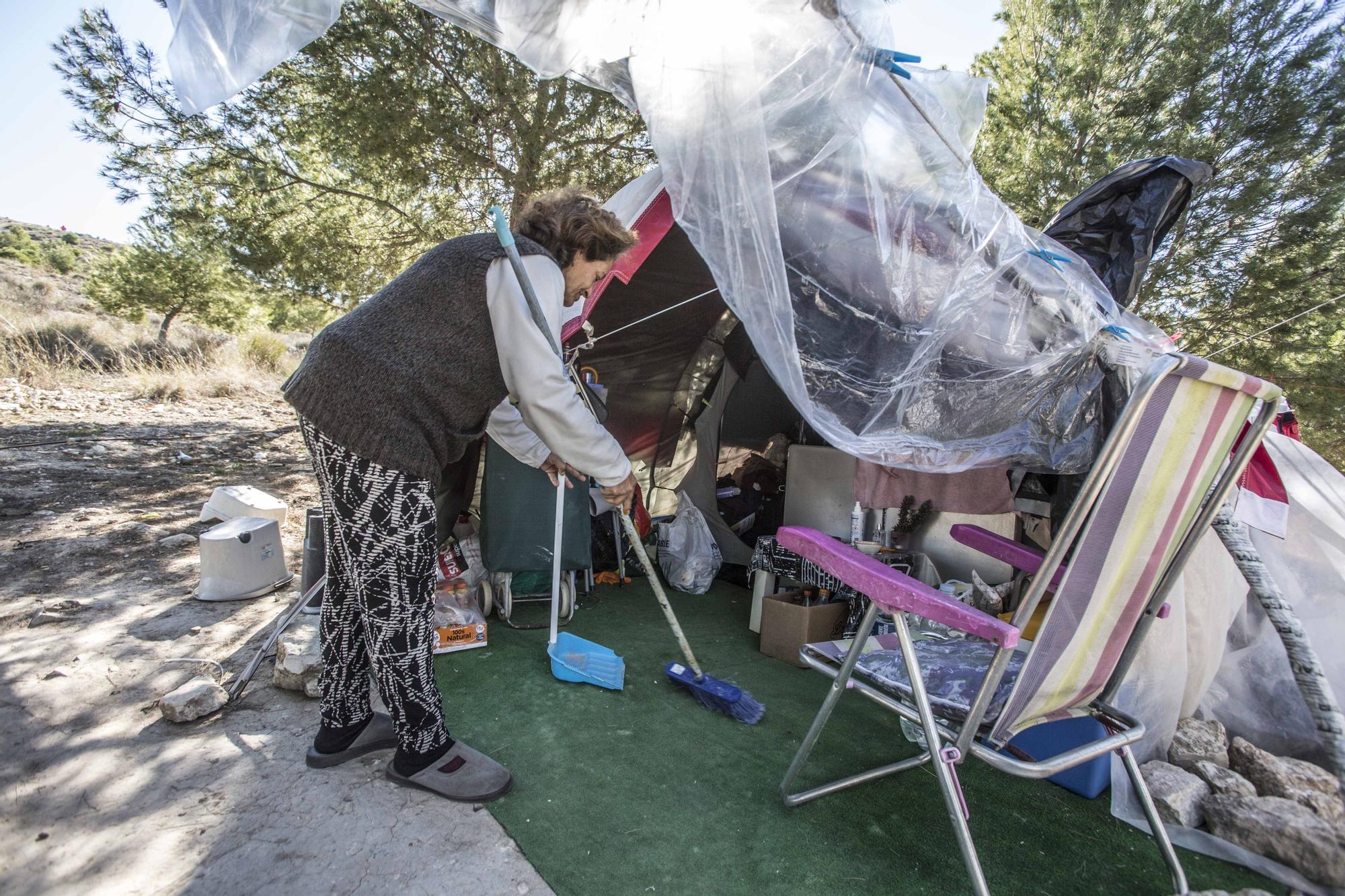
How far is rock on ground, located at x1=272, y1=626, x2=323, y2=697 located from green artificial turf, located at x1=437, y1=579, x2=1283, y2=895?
1.42 ft

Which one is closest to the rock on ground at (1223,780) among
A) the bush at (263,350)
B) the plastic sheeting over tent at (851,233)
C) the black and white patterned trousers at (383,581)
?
the plastic sheeting over tent at (851,233)

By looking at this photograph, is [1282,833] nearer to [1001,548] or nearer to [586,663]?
[1001,548]

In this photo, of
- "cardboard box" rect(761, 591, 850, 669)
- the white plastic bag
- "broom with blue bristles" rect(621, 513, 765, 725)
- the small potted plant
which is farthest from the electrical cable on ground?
the small potted plant

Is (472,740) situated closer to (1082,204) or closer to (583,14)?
(583,14)

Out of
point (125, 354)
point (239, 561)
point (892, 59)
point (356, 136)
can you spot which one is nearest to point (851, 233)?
point (892, 59)

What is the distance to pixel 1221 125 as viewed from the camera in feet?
A: 16.7

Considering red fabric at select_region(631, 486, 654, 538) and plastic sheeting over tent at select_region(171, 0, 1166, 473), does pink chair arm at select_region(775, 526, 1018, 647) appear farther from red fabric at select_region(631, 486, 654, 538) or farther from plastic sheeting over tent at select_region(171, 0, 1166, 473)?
red fabric at select_region(631, 486, 654, 538)

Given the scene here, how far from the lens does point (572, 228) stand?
1.76m

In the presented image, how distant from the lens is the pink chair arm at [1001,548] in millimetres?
1821

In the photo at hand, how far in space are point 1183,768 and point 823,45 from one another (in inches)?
97.6

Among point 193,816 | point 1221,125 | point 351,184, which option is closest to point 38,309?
point 351,184

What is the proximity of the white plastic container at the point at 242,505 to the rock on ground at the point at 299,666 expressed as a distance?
1445 mm

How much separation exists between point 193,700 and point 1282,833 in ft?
10.1

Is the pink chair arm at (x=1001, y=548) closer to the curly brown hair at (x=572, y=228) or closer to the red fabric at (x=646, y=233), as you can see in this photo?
the curly brown hair at (x=572, y=228)
